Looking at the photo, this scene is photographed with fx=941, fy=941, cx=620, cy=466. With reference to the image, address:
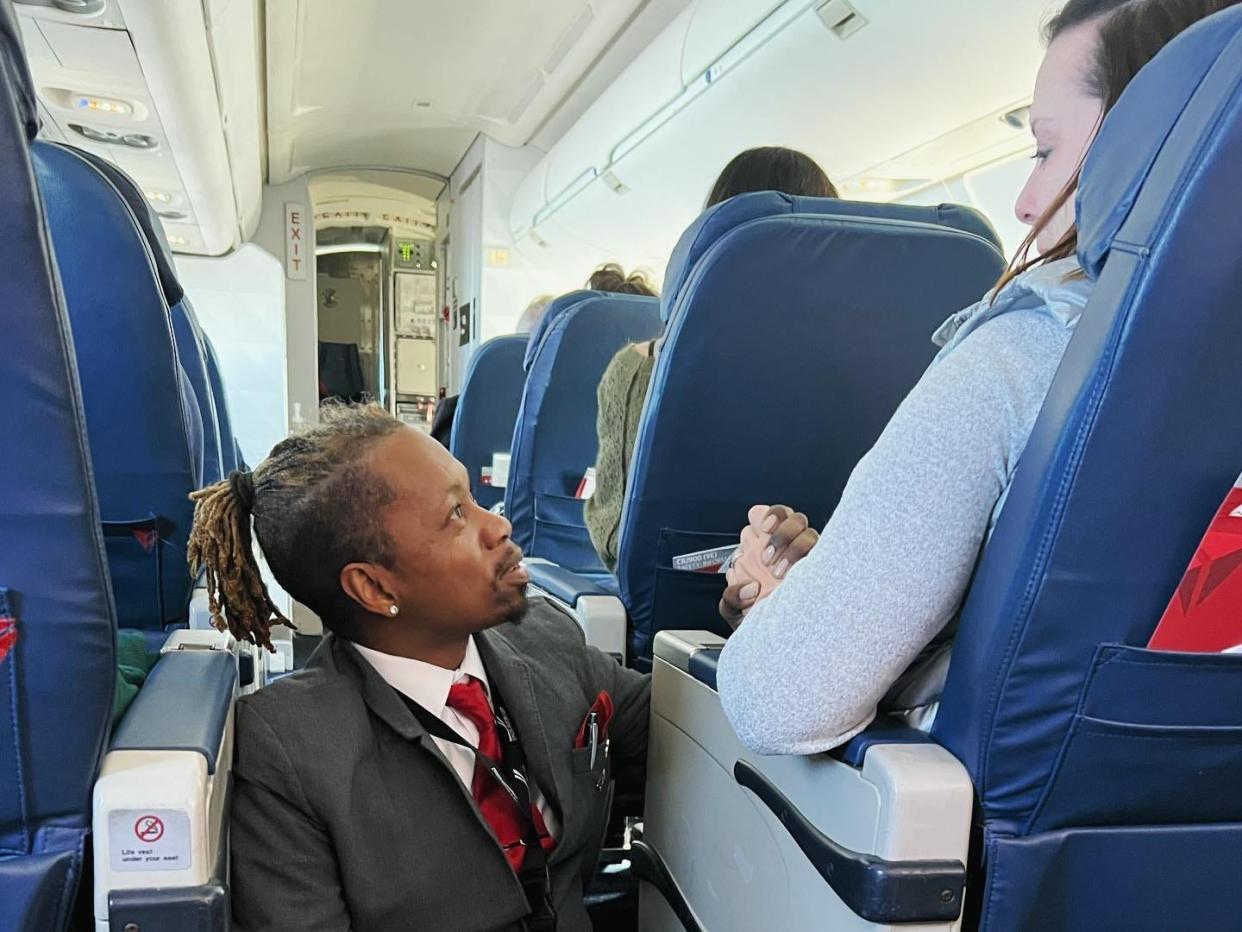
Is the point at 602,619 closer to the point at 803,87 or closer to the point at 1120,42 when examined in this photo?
the point at 1120,42

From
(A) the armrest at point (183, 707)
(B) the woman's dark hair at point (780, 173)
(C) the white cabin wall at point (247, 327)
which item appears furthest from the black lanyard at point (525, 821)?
(C) the white cabin wall at point (247, 327)

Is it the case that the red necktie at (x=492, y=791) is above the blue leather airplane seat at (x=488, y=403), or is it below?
below

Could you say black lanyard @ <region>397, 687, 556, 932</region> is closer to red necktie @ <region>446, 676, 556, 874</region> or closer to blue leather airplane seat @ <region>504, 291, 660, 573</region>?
red necktie @ <region>446, 676, 556, 874</region>

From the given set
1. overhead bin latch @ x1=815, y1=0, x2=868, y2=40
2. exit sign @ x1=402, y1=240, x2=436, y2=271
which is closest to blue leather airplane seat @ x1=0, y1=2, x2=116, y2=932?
overhead bin latch @ x1=815, y1=0, x2=868, y2=40

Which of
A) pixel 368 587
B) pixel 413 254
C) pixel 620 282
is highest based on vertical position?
pixel 413 254

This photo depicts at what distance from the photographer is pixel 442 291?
34.3ft

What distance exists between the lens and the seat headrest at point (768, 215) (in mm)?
1687

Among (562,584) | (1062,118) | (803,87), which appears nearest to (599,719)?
(562,584)

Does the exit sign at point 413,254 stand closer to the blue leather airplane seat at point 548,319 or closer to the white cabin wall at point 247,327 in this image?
the white cabin wall at point 247,327

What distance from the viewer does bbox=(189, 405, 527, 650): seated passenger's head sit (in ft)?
4.58

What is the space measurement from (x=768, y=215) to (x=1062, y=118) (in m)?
0.69

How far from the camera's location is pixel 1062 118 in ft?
3.38

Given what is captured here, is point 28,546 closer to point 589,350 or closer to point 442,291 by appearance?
point 589,350

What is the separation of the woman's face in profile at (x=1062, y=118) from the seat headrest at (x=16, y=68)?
1.00 metres
